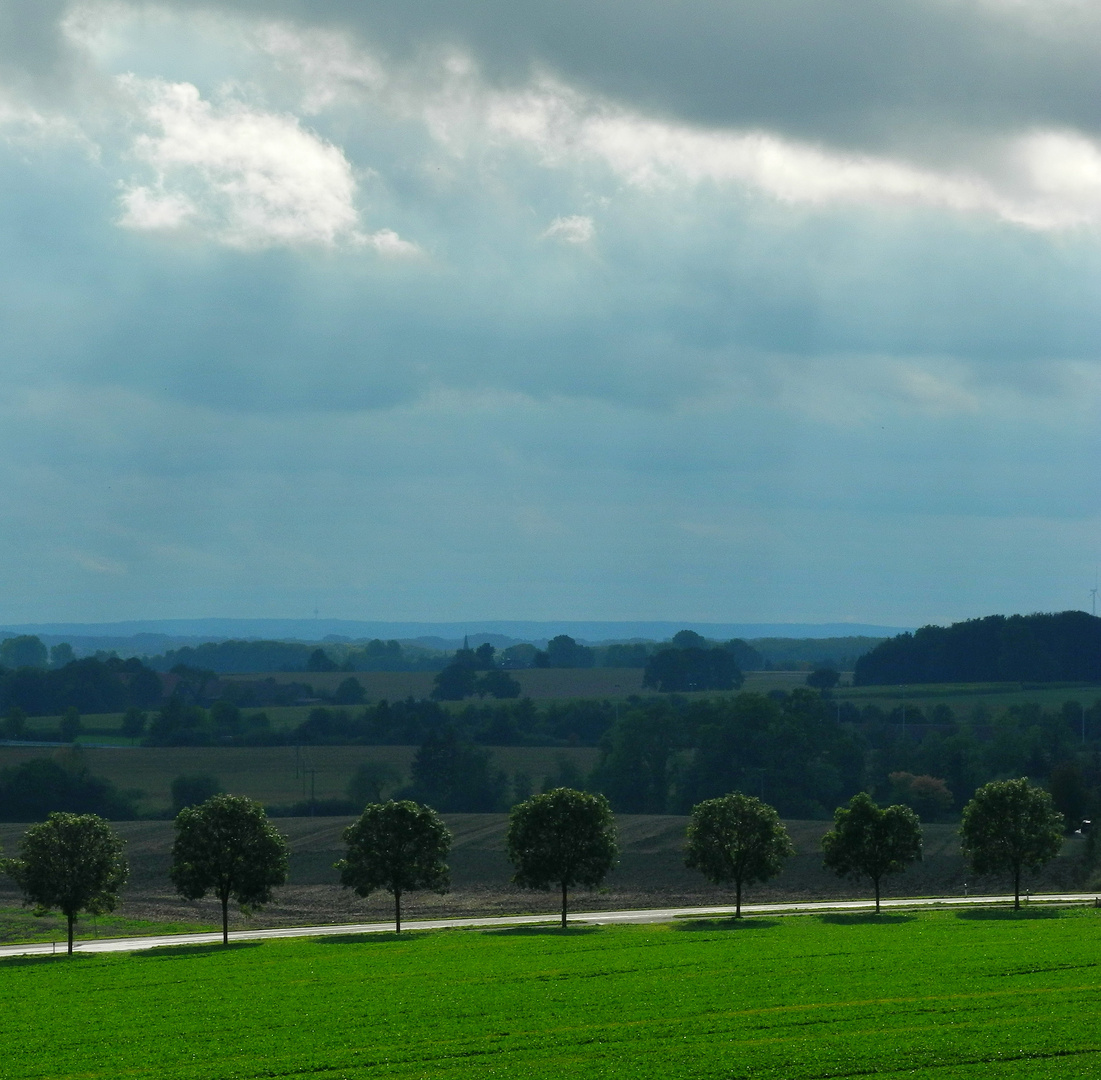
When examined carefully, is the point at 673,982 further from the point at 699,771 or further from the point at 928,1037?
the point at 699,771

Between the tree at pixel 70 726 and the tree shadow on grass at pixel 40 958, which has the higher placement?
the tree at pixel 70 726

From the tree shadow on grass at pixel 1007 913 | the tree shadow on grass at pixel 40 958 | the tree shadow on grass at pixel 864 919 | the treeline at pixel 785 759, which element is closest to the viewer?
the tree shadow on grass at pixel 40 958

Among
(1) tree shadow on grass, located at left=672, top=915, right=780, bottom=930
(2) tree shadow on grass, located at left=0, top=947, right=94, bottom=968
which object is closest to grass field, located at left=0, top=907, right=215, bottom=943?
(2) tree shadow on grass, located at left=0, top=947, right=94, bottom=968

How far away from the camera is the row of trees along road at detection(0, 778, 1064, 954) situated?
75625 millimetres

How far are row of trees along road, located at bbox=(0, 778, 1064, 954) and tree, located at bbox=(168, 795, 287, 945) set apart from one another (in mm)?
55

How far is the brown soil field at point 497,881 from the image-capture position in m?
97.8

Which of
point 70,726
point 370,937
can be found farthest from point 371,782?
point 370,937

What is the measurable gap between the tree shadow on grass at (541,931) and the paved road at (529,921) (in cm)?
251

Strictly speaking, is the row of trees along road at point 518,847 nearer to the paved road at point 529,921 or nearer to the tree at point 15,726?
the paved road at point 529,921

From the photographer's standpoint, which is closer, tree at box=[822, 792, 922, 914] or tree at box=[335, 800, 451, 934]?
tree at box=[335, 800, 451, 934]

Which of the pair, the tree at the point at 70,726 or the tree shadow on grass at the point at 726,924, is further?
the tree at the point at 70,726

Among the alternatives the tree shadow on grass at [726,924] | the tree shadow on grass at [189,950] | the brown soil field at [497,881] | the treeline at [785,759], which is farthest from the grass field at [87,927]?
the treeline at [785,759]

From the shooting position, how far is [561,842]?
84.4m

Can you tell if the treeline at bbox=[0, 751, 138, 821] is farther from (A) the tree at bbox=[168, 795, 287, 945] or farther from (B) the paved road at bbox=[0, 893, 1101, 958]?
(A) the tree at bbox=[168, 795, 287, 945]
